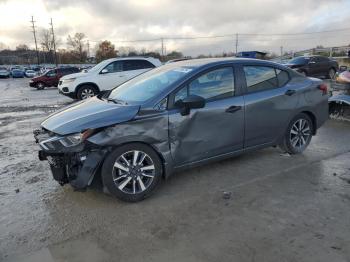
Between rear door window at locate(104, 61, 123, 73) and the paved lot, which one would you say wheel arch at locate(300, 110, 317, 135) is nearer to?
the paved lot

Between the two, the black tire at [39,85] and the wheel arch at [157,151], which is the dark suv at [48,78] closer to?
the black tire at [39,85]

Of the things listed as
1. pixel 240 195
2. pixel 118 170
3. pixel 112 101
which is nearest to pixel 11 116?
pixel 112 101

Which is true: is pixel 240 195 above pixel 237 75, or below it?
below

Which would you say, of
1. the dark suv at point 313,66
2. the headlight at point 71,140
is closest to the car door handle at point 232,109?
the headlight at point 71,140

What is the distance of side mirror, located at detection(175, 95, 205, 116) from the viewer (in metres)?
4.35

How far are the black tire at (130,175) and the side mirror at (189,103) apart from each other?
0.65m

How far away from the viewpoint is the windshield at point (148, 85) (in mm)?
4629

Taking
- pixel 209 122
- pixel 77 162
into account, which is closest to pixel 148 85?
pixel 209 122

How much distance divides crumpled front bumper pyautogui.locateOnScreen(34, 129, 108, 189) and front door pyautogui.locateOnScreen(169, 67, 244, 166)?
96cm

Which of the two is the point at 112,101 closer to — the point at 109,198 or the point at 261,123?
the point at 109,198

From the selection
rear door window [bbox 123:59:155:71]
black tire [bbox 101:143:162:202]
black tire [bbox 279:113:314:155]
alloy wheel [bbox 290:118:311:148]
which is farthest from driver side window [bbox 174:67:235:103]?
rear door window [bbox 123:59:155:71]

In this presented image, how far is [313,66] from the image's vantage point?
21.6 meters

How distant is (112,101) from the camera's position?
4.92 metres

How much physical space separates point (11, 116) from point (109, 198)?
8176 millimetres
